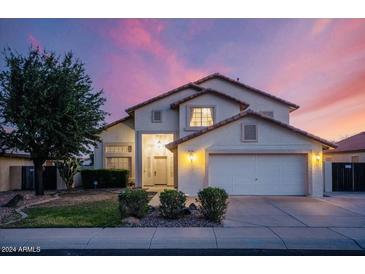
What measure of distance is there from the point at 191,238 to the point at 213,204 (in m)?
1.89

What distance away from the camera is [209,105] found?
1928 cm

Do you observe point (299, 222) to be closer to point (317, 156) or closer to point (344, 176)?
point (317, 156)

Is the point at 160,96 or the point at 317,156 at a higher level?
the point at 160,96

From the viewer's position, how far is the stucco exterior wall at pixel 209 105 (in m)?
19.1

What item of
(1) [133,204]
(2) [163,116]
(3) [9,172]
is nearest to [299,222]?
(1) [133,204]

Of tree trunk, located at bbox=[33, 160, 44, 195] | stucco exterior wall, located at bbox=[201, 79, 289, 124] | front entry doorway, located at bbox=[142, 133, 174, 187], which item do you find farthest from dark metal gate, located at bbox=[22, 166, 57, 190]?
stucco exterior wall, located at bbox=[201, 79, 289, 124]

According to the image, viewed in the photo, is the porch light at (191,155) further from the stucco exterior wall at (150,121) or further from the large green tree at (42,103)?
the large green tree at (42,103)

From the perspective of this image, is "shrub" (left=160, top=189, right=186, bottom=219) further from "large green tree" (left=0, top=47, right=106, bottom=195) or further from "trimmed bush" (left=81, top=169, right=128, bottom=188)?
"trimmed bush" (left=81, top=169, right=128, bottom=188)

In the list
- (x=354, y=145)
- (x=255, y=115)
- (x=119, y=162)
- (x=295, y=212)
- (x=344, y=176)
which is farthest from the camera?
(x=354, y=145)

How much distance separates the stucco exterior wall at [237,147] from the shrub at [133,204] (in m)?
6.33

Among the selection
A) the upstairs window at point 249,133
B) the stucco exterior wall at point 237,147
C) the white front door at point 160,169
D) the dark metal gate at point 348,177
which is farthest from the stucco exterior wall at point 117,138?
the dark metal gate at point 348,177
